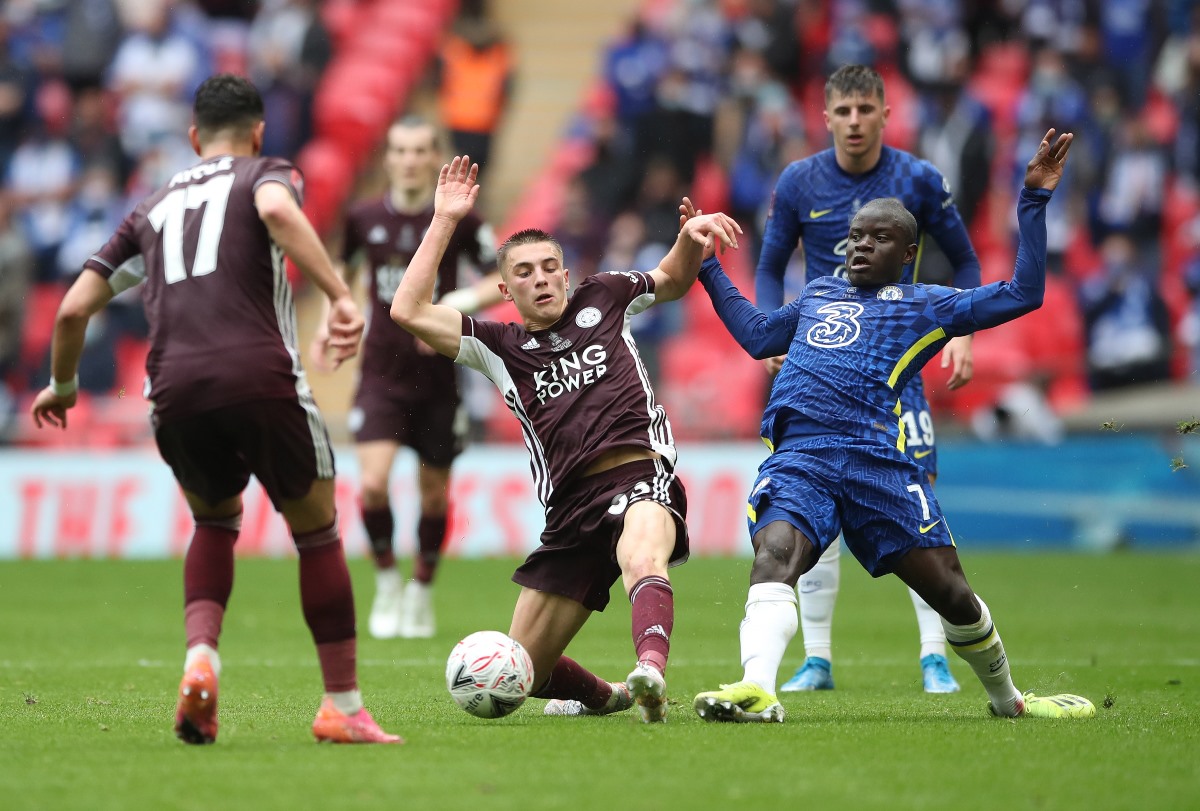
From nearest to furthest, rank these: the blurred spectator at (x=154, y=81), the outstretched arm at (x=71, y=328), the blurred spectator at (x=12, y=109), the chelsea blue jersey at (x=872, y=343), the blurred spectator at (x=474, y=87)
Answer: the outstretched arm at (x=71, y=328) → the chelsea blue jersey at (x=872, y=343) → the blurred spectator at (x=474, y=87) → the blurred spectator at (x=154, y=81) → the blurred spectator at (x=12, y=109)

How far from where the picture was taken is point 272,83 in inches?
808

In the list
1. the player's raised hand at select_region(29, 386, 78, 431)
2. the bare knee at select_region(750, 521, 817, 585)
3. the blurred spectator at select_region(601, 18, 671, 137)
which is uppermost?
the blurred spectator at select_region(601, 18, 671, 137)

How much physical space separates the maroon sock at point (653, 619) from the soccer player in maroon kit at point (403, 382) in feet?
13.3

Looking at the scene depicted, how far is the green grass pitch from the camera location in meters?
4.58

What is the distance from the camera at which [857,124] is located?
299 inches

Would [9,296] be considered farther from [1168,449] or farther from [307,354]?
[1168,449]

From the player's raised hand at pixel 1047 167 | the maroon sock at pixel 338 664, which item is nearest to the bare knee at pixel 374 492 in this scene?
the maroon sock at pixel 338 664

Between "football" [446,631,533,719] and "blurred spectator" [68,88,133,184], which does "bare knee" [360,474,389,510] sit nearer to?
"football" [446,631,533,719]

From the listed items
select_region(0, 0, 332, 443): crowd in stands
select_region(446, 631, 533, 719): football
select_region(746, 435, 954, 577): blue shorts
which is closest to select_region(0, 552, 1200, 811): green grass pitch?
select_region(446, 631, 533, 719): football

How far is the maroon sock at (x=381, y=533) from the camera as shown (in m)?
10.0

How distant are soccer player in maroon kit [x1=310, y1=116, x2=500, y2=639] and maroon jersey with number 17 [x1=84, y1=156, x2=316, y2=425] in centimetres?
436

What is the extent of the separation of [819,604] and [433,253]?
106 inches

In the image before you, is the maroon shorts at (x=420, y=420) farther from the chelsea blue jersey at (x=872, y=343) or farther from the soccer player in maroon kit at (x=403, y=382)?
the chelsea blue jersey at (x=872, y=343)

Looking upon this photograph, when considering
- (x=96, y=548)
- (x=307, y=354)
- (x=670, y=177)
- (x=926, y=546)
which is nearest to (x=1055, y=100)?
(x=670, y=177)
